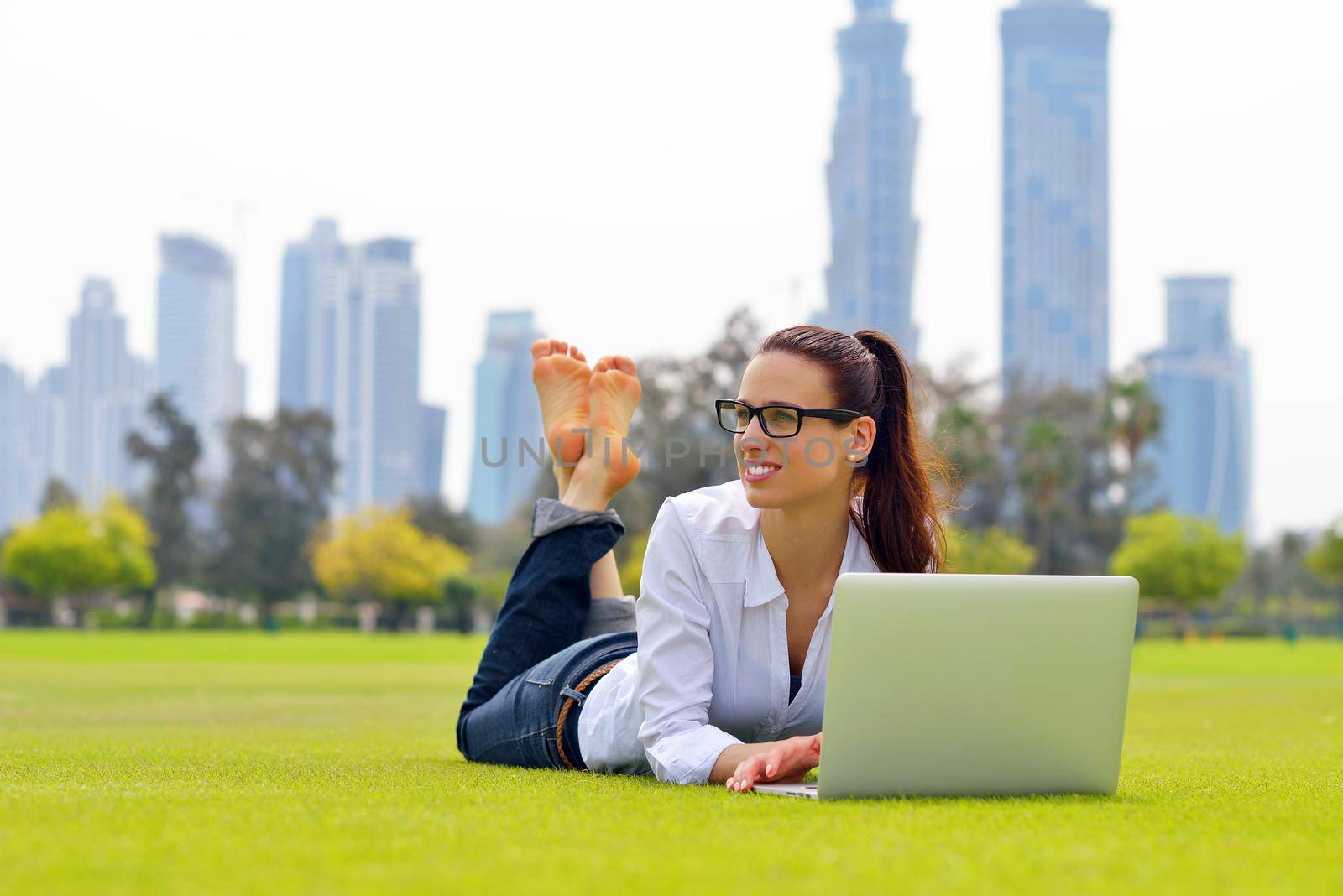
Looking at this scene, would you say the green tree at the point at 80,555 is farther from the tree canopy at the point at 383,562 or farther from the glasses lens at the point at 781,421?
the glasses lens at the point at 781,421

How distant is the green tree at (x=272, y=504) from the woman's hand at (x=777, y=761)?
6778 centimetres

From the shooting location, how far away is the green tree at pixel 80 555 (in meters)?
56.7

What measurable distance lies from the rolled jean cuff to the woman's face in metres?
1.17

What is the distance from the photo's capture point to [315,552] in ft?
226

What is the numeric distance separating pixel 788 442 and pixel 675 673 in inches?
26.0

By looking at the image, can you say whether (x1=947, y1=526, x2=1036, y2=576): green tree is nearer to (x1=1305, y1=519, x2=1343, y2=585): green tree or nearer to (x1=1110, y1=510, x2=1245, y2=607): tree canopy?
(x1=1110, y1=510, x2=1245, y2=607): tree canopy

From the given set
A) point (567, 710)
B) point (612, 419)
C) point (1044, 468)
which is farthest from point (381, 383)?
point (567, 710)

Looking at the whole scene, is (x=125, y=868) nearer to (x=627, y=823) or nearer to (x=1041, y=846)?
(x=627, y=823)

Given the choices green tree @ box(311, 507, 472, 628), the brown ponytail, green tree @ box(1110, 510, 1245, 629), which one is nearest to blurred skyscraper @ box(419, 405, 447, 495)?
green tree @ box(311, 507, 472, 628)

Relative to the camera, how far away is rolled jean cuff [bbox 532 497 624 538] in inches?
193

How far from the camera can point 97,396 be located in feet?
581

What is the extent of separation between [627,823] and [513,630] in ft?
6.63

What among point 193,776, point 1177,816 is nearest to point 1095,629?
point 1177,816

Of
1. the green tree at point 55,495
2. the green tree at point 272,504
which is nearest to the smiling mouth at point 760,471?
the green tree at point 272,504
